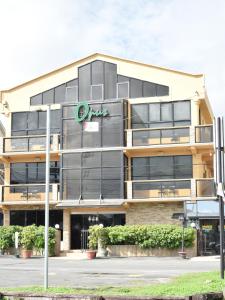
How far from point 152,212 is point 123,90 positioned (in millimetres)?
8647

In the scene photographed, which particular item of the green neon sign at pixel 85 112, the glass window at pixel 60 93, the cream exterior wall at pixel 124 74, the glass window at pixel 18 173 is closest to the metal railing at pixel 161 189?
the green neon sign at pixel 85 112

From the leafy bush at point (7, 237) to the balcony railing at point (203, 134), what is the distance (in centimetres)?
1281

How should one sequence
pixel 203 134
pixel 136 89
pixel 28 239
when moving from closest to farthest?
1. pixel 28 239
2. pixel 203 134
3. pixel 136 89

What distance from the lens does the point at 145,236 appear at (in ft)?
111

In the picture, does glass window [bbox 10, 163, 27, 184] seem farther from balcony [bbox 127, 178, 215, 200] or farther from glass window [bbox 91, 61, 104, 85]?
balcony [bbox 127, 178, 215, 200]

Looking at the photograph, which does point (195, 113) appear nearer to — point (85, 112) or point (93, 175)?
point (85, 112)

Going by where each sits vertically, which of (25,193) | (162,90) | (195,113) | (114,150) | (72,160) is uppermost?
(162,90)

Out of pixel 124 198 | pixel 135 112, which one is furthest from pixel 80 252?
pixel 135 112

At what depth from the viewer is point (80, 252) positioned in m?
36.5

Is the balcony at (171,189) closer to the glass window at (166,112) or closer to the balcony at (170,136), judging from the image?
the balcony at (170,136)

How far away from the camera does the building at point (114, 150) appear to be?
3731cm

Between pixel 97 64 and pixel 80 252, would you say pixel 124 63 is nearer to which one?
pixel 97 64

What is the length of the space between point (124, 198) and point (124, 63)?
9.52 metres

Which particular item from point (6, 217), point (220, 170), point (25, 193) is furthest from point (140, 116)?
point (220, 170)
